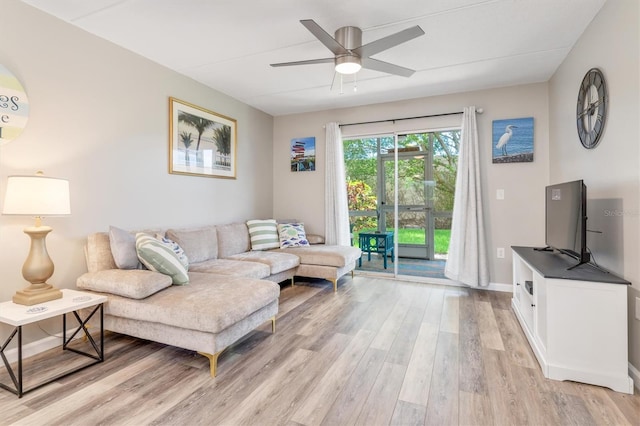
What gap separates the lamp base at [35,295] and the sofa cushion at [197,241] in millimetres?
1174

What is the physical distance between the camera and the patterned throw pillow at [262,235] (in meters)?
4.25

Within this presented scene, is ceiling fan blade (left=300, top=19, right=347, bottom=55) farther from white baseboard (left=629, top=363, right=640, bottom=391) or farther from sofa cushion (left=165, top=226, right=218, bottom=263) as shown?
white baseboard (left=629, top=363, right=640, bottom=391)

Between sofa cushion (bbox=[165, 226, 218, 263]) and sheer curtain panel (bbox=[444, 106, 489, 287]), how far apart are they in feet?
10.00

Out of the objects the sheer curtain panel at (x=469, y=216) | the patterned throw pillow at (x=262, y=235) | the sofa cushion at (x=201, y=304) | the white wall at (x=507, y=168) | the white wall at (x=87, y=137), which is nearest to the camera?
the sofa cushion at (x=201, y=304)

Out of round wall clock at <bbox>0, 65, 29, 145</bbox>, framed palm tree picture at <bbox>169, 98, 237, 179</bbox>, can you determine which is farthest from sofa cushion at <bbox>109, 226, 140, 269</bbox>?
framed palm tree picture at <bbox>169, 98, 237, 179</bbox>

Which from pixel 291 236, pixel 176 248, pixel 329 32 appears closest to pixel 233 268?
pixel 176 248

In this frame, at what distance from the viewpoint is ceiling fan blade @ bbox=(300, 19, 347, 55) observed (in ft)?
6.57

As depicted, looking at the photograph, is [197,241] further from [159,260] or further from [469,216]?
[469,216]

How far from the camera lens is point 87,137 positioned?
263cm

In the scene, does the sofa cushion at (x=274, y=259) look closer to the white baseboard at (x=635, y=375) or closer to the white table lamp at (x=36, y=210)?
the white table lamp at (x=36, y=210)

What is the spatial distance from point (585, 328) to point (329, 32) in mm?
2786

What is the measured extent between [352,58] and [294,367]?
232 cm

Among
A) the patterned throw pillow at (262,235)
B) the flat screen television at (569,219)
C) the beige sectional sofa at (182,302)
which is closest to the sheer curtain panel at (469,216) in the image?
the flat screen television at (569,219)

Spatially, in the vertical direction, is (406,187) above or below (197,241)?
above
